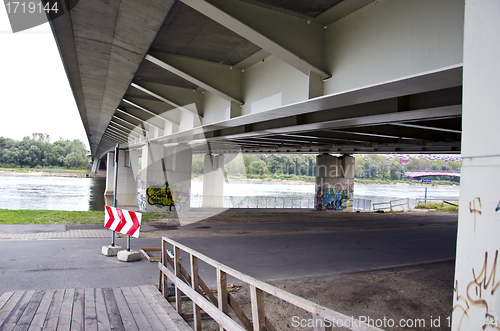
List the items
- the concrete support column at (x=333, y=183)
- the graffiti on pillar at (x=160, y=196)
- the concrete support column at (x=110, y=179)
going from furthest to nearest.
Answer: the concrete support column at (x=110, y=179) → the concrete support column at (x=333, y=183) → the graffiti on pillar at (x=160, y=196)

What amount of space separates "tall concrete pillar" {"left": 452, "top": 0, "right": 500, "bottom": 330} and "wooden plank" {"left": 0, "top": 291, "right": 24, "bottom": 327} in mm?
5507

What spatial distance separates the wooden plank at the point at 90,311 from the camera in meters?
4.73

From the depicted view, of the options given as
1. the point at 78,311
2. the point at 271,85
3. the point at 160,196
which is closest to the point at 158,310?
the point at 78,311

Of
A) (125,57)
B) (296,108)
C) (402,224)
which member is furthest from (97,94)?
(402,224)

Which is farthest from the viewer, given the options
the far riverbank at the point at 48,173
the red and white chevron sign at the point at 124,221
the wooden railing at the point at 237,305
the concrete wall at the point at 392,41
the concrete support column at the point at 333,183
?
the far riverbank at the point at 48,173

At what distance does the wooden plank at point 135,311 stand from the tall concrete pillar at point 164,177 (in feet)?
68.2

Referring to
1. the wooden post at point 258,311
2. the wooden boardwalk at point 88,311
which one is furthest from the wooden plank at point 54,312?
the wooden post at point 258,311

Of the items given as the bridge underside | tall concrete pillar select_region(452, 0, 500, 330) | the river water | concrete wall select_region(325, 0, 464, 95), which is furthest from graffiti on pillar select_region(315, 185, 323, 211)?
tall concrete pillar select_region(452, 0, 500, 330)

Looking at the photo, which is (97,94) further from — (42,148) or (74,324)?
(42,148)

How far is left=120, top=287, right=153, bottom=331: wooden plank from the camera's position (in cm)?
486

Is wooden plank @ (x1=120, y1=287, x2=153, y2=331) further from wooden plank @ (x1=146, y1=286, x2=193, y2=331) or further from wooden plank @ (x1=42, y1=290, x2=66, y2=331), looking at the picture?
wooden plank @ (x1=42, y1=290, x2=66, y2=331)

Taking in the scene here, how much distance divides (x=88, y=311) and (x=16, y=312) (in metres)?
0.97

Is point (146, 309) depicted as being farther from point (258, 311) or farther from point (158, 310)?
point (258, 311)

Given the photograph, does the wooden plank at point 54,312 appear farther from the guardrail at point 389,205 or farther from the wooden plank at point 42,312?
the guardrail at point 389,205
